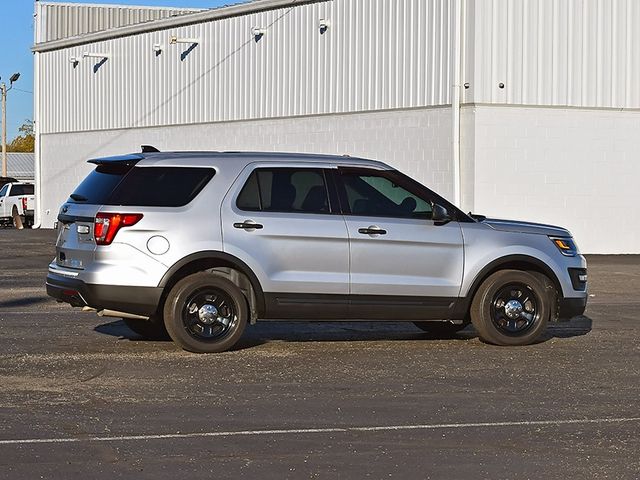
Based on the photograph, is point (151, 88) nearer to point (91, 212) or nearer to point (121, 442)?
point (91, 212)

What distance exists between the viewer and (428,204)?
1305 centimetres

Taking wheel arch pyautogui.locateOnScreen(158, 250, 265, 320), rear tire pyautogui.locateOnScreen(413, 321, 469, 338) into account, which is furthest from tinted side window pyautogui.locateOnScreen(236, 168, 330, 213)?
rear tire pyautogui.locateOnScreen(413, 321, 469, 338)

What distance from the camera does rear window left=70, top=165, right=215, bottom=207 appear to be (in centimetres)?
1240

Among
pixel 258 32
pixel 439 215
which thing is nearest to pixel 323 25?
pixel 258 32

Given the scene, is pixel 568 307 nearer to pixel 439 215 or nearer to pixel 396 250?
pixel 439 215

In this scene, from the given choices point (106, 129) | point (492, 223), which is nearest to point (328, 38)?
point (106, 129)

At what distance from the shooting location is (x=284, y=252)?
12531mm

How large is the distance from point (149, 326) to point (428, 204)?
9.73 ft

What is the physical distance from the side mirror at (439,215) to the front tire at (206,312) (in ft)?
6.42

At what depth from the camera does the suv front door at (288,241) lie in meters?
12.5

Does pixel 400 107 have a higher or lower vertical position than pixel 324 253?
higher

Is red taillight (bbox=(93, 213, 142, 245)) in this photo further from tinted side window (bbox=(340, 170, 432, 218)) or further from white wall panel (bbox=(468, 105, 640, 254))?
white wall panel (bbox=(468, 105, 640, 254))

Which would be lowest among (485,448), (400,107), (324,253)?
(485,448)

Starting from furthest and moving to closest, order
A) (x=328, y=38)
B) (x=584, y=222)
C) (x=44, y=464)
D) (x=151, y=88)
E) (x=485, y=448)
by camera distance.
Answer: (x=151, y=88), (x=328, y=38), (x=584, y=222), (x=485, y=448), (x=44, y=464)
